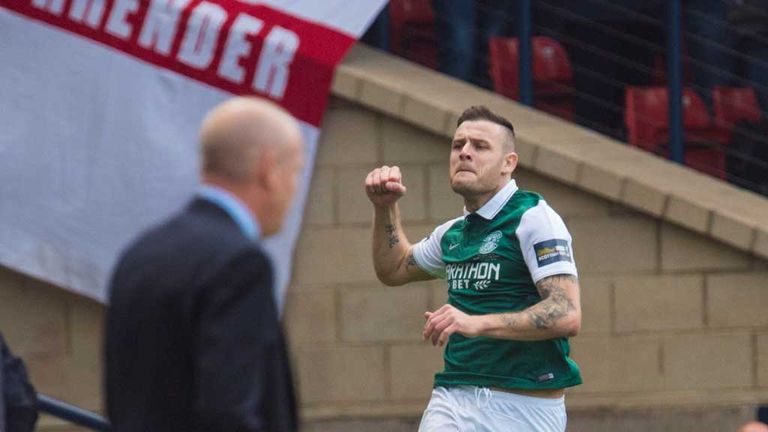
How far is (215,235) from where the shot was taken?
10.8 feet

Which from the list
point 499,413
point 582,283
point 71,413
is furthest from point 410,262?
point 582,283

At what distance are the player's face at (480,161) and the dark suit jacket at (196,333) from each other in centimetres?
229

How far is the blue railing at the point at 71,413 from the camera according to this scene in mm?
5215

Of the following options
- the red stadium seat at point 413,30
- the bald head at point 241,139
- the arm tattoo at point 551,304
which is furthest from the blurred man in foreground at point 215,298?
the red stadium seat at point 413,30

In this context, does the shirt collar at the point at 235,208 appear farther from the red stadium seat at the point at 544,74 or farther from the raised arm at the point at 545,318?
the red stadium seat at the point at 544,74

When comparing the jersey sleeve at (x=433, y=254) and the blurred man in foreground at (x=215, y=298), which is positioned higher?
the jersey sleeve at (x=433, y=254)

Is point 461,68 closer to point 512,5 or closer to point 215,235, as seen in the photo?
point 512,5

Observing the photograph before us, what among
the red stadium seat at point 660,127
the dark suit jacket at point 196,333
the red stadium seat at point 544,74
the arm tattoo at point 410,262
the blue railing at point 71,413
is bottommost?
the blue railing at point 71,413

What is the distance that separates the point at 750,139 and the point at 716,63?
0.47m

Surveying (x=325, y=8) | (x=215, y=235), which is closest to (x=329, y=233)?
(x=325, y=8)

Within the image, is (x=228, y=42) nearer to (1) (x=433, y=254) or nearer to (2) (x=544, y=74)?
(2) (x=544, y=74)

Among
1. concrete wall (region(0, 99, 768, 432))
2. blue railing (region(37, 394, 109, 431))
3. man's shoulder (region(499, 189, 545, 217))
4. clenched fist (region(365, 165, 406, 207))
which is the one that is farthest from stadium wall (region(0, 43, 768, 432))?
blue railing (region(37, 394, 109, 431))

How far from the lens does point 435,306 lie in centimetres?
817

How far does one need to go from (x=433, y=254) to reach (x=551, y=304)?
779 millimetres
